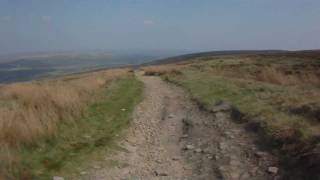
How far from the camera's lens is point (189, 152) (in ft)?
31.7

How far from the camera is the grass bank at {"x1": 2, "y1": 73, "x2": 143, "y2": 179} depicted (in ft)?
26.0

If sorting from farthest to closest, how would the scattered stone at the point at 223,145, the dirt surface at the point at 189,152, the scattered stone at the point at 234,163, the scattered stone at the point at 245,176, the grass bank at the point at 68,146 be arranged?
1. the scattered stone at the point at 223,145
2. the scattered stone at the point at 234,163
3. the dirt surface at the point at 189,152
4. the grass bank at the point at 68,146
5. the scattered stone at the point at 245,176

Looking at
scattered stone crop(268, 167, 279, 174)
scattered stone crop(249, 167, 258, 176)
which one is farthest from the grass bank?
scattered stone crop(268, 167, 279, 174)

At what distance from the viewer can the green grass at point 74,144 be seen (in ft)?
26.7

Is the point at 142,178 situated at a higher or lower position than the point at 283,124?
lower

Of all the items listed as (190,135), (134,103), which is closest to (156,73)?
(134,103)

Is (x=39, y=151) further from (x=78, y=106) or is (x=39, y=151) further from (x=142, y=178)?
(x=78, y=106)

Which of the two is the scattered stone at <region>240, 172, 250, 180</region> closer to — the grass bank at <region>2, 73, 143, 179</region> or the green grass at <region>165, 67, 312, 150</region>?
the green grass at <region>165, 67, 312, 150</region>

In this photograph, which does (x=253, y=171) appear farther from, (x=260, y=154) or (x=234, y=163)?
(x=260, y=154)

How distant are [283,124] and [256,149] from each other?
1.29 m

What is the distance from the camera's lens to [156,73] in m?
41.8

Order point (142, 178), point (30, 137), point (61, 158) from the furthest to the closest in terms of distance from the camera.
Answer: point (30, 137), point (61, 158), point (142, 178)

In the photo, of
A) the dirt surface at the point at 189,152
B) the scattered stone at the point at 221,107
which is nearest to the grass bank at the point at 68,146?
the dirt surface at the point at 189,152

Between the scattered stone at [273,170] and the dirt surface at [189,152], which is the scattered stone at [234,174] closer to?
the dirt surface at [189,152]
